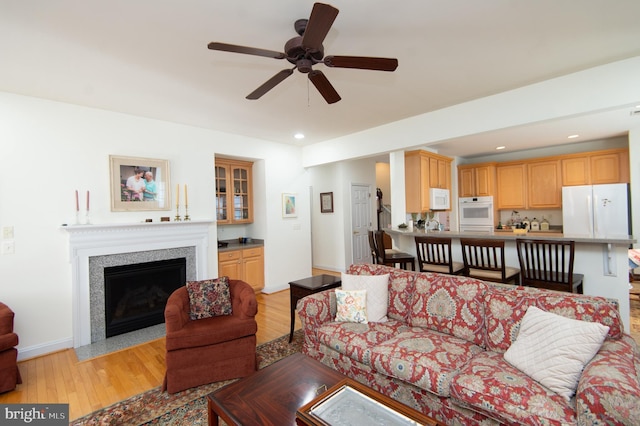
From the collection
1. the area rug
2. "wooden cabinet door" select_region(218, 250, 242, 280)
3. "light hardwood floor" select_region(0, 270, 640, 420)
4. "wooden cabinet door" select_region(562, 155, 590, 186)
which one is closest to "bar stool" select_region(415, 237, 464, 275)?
"light hardwood floor" select_region(0, 270, 640, 420)

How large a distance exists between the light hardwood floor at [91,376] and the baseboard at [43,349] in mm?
54

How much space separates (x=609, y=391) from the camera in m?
1.25

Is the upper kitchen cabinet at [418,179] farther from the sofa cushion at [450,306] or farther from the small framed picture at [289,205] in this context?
the sofa cushion at [450,306]

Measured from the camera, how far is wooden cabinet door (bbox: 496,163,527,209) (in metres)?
5.86

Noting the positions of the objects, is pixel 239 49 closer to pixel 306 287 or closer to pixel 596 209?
pixel 306 287

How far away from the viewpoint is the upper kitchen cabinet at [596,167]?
16.0 ft

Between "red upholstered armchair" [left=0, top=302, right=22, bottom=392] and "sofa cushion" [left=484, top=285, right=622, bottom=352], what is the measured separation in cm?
373

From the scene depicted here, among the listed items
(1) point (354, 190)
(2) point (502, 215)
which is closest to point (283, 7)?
(1) point (354, 190)

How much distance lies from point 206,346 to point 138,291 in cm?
189

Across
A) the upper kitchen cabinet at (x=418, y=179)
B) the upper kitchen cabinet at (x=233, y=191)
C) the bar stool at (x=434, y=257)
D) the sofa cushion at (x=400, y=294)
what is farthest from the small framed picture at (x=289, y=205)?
the sofa cushion at (x=400, y=294)

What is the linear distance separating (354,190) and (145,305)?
4592mm

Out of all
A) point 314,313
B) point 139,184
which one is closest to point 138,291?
point 139,184

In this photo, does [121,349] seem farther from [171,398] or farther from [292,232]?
Result: [292,232]

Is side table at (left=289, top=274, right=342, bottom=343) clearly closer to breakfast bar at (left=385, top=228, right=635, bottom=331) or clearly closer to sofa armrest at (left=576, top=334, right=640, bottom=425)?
breakfast bar at (left=385, top=228, right=635, bottom=331)
